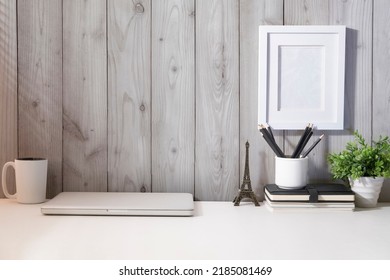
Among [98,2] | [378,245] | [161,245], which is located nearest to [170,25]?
[98,2]

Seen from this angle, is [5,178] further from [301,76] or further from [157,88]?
[301,76]

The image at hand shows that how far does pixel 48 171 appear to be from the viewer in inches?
53.2

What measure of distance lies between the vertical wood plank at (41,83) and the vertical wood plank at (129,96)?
0.16 meters

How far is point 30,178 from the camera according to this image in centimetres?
126

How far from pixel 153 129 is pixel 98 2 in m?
0.41

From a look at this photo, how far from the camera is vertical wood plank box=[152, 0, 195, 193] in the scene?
133 centimetres

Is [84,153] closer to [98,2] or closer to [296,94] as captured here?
[98,2]

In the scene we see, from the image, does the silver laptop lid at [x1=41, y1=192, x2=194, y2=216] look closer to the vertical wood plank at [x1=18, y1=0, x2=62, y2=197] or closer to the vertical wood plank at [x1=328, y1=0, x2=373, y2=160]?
the vertical wood plank at [x1=18, y1=0, x2=62, y2=197]

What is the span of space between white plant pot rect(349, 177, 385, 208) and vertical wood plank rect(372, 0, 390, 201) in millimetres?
131

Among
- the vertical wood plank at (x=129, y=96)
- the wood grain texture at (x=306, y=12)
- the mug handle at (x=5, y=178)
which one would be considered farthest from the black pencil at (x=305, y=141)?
the mug handle at (x=5, y=178)

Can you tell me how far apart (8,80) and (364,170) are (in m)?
1.06

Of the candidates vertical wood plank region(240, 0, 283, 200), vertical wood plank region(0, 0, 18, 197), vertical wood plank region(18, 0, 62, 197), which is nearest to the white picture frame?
vertical wood plank region(240, 0, 283, 200)

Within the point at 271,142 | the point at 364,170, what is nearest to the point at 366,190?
the point at 364,170
